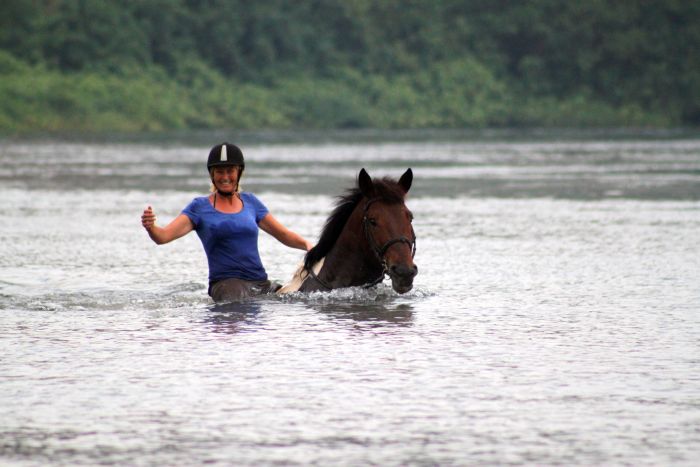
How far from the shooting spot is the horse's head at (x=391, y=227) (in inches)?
416

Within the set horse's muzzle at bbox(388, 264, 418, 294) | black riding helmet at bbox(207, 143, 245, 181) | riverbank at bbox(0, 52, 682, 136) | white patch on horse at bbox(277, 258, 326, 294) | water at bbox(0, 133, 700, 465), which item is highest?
riverbank at bbox(0, 52, 682, 136)

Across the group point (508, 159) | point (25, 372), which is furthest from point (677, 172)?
point (25, 372)

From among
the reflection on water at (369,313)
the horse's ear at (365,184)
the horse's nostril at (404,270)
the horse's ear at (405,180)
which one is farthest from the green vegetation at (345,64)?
the horse's nostril at (404,270)

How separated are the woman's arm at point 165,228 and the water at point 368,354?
0.59 meters

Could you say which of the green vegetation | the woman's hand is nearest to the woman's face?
the woman's hand

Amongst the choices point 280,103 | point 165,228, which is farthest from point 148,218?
point 280,103

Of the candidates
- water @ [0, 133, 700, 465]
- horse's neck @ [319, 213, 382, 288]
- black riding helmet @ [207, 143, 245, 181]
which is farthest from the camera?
horse's neck @ [319, 213, 382, 288]

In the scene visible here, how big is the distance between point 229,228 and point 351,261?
94 cm

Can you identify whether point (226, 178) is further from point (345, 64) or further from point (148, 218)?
point (345, 64)

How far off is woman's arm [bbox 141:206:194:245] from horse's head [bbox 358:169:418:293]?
1315 mm

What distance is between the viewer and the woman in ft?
36.4

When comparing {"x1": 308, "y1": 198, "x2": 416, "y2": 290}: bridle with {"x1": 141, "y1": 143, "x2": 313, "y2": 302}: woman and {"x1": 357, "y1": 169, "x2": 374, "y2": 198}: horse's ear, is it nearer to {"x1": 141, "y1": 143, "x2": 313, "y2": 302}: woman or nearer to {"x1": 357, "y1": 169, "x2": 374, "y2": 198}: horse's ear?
{"x1": 357, "y1": 169, "x2": 374, "y2": 198}: horse's ear

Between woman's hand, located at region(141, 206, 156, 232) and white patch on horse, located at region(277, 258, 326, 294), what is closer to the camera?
woman's hand, located at region(141, 206, 156, 232)

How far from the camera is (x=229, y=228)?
1128cm
